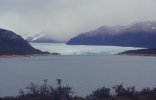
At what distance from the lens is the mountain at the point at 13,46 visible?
137775 mm

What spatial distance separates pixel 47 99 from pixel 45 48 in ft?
413

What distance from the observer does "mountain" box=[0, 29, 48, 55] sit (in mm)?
137775

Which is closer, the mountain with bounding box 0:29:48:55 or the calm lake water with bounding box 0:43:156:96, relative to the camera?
the calm lake water with bounding box 0:43:156:96

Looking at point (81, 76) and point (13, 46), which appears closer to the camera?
point (81, 76)

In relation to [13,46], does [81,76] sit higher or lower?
lower

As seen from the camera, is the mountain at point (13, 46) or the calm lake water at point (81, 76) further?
the mountain at point (13, 46)

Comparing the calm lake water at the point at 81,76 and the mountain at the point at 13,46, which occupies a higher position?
the mountain at the point at 13,46

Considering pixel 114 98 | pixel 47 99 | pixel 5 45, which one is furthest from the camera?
pixel 5 45

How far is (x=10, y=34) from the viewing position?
154 m

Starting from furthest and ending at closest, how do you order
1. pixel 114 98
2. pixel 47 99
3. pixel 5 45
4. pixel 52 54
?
pixel 52 54, pixel 5 45, pixel 114 98, pixel 47 99

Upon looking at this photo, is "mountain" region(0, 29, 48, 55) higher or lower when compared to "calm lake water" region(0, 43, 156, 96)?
higher

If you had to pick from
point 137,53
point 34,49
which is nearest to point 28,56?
point 34,49

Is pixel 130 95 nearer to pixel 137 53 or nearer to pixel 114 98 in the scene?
pixel 114 98

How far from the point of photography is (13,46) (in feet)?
475
